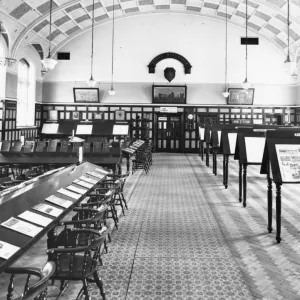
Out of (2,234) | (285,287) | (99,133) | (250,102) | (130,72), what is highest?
(130,72)

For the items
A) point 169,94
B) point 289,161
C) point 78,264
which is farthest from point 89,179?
point 169,94

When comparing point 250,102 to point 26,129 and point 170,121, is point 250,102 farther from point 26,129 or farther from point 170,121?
point 26,129

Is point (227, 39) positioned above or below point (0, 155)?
above

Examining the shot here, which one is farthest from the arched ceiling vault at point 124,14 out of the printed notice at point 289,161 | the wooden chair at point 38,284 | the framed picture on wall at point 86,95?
the wooden chair at point 38,284

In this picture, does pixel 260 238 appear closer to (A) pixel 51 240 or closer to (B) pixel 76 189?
(B) pixel 76 189

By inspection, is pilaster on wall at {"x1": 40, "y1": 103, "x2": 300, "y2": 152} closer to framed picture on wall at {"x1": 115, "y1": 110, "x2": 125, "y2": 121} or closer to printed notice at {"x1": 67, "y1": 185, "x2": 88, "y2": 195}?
framed picture on wall at {"x1": 115, "y1": 110, "x2": 125, "y2": 121}

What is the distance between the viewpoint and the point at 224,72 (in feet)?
65.1

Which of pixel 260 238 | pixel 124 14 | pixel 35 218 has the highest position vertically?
pixel 124 14

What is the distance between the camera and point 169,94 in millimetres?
20062

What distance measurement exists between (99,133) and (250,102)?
8990 mm

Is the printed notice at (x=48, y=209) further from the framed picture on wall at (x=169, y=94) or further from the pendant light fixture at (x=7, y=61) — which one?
the framed picture on wall at (x=169, y=94)

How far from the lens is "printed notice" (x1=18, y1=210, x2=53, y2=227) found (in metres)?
3.61

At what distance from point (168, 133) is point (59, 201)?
16.3 meters

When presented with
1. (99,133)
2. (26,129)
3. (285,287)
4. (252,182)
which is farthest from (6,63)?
(285,287)
